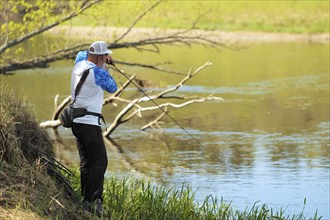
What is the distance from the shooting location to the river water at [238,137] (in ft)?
45.6

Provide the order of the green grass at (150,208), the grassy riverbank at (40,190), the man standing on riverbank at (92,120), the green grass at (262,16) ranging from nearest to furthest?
the grassy riverbank at (40,190)
the man standing on riverbank at (92,120)
the green grass at (150,208)
the green grass at (262,16)

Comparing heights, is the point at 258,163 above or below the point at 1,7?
below

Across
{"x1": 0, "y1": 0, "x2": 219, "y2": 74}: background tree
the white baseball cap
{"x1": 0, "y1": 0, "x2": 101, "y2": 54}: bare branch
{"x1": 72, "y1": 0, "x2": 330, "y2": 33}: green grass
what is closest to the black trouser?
the white baseball cap

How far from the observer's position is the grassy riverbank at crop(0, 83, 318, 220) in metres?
8.14

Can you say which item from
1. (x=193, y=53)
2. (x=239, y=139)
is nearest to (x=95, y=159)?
(x=239, y=139)

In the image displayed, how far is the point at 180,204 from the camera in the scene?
31.9 feet

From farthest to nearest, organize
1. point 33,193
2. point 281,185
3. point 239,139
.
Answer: point 239,139 < point 281,185 < point 33,193

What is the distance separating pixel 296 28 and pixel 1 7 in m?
31.3

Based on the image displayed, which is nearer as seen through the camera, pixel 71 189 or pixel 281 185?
pixel 71 189

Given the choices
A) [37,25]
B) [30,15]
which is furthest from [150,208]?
[37,25]

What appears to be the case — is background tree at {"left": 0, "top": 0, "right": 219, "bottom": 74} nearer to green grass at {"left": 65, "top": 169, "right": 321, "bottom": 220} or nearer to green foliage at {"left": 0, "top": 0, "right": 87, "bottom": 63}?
green foliage at {"left": 0, "top": 0, "right": 87, "bottom": 63}

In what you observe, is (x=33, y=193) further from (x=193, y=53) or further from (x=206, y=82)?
(x=193, y=53)

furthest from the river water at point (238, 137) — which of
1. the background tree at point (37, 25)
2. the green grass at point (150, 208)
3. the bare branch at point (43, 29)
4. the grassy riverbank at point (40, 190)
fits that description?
the green grass at point (150, 208)

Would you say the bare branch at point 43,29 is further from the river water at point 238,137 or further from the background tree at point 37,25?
the river water at point 238,137
